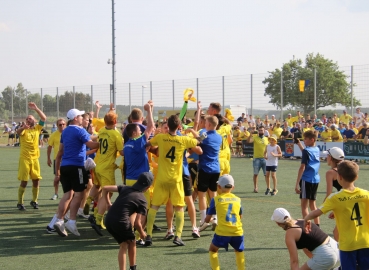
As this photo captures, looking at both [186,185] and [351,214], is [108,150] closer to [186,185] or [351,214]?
[186,185]

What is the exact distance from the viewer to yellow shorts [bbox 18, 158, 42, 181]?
12.3m

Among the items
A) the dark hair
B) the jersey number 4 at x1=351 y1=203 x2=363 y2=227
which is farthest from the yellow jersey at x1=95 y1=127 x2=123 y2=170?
the jersey number 4 at x1=351 y1=203 x2=363 y2=227

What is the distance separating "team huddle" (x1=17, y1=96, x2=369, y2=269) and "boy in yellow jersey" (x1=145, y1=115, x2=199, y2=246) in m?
0.02

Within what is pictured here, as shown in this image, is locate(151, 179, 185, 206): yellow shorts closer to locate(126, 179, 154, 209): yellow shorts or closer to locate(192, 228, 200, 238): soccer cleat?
locate(126, 179, 154, 209): yellow shorts

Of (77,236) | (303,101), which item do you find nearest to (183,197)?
(77,236)

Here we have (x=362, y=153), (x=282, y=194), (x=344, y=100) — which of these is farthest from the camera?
(x=344, y=100)

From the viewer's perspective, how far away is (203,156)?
10055 millimetres

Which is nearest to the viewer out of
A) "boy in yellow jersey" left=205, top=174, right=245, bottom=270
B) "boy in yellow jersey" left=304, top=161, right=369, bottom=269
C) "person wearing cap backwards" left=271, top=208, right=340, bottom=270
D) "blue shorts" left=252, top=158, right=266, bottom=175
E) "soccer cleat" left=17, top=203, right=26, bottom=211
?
"boy in yellow jersey" left=304, top=161, right=369, bottom=269

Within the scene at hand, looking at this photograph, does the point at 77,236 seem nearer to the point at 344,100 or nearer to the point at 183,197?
the point at 183,197

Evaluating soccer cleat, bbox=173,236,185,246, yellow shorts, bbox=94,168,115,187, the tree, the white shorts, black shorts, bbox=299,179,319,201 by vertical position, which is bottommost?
soccer cleat, bbox=173,236,185,246

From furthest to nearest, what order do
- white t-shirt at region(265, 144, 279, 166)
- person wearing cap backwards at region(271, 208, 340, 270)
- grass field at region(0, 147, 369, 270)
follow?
white t-shirt at region(265, 144, 279, 166) < grass field at region(0, 147, 369, 270) < person wearing cap backwards at region(271, 208, 340, 270)

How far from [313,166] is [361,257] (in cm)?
398

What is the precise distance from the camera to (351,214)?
5840mm

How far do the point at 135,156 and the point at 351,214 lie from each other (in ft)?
13.4
